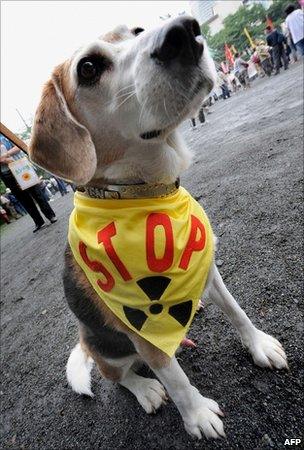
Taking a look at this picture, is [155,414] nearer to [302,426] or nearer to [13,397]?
[302,426]

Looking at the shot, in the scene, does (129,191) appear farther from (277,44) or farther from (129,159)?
(277,44)

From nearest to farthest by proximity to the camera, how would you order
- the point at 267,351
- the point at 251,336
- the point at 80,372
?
the point at 267,351, the point at 251,336, the point at 80,372

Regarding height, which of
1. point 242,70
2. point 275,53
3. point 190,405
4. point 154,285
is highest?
point 154,285

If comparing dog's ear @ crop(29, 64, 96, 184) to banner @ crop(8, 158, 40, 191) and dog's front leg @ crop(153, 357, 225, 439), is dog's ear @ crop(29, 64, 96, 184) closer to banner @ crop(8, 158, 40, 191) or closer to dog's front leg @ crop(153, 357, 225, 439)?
dog's front leg @ crop(153, 357, 225, 439)

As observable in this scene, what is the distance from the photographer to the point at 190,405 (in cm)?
188

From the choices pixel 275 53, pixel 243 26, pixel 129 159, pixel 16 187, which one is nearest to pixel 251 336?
pixel 129 159

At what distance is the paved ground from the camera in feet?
6.15

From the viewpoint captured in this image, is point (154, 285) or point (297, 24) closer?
point (154, 285)

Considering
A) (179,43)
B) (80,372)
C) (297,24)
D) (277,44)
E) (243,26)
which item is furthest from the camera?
(243,26)

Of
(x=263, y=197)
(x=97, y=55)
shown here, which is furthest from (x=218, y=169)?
(x=97, y=55)

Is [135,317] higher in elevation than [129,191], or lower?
lower

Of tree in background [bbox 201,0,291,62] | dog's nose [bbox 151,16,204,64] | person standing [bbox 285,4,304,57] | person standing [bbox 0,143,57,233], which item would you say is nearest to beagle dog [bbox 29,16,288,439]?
dog's nose [bbox 151,16,204,64]

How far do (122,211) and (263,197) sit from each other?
2.51m

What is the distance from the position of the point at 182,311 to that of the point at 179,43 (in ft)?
4.67
